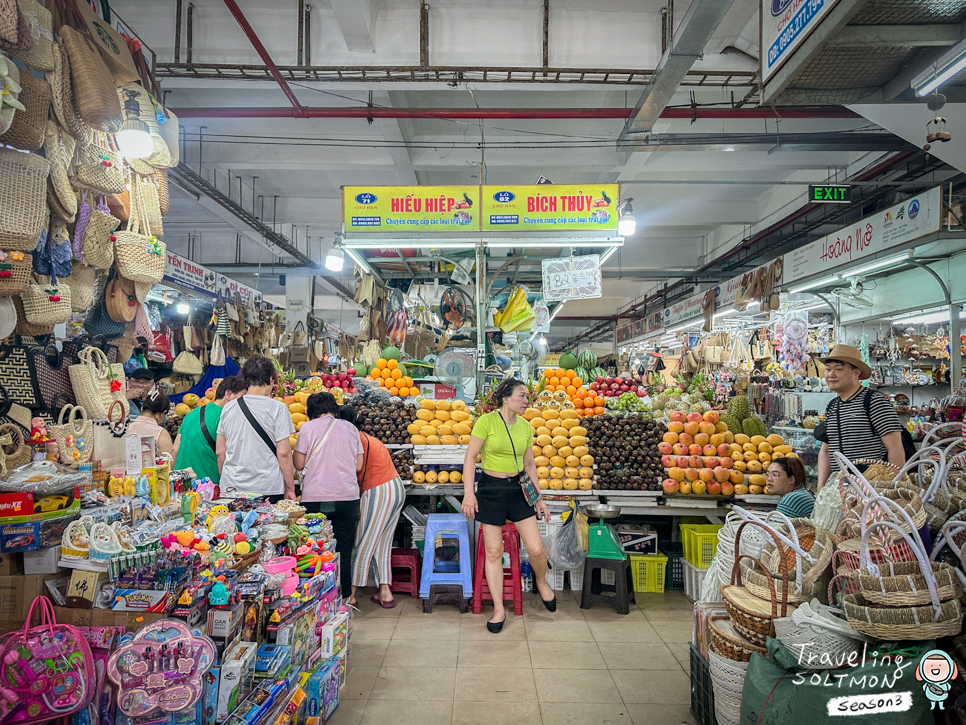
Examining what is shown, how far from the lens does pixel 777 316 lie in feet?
30.2

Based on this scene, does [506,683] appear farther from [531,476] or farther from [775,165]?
[775,165]

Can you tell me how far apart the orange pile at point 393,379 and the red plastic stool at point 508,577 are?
2.22m

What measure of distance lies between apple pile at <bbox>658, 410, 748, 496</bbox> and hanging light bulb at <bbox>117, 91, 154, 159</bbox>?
14.7 ft

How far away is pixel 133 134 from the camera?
10.6 ft

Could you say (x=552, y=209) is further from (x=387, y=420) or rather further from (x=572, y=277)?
(x=387, y=420)

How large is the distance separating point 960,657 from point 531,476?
2801 mm

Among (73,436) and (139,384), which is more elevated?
(139,384)

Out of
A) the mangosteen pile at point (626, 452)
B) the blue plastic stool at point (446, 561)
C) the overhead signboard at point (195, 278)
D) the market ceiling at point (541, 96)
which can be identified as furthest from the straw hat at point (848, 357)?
the overhead signboard at point (195, 278)

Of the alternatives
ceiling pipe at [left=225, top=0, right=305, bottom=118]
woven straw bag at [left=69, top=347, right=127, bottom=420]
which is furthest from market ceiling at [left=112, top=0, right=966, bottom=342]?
woven straw bag at [left=69, top=347, right=127, bottom=420]

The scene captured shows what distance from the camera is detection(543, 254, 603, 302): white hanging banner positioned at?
603 centimetres

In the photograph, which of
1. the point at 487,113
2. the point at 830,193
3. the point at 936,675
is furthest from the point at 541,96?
the point at 936,675

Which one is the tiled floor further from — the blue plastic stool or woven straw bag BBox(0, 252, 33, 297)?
woven straw bag BBox(0, 252, 33, 297)

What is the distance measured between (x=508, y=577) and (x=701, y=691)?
1962 millimetres

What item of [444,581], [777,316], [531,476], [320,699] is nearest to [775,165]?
[777,316]
